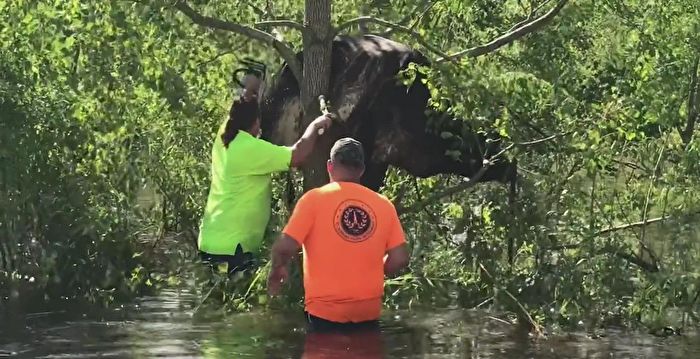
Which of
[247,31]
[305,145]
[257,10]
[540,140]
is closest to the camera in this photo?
[305,145]

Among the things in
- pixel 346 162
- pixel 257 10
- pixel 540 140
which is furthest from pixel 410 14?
pixel 346 162

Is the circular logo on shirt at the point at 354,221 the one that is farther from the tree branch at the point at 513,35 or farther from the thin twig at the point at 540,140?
the tree branch at the point at 513,35

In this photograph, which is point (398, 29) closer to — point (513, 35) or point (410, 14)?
point (410, 14)

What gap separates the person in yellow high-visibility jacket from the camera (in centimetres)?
1015

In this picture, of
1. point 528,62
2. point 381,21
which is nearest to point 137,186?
point 381,21

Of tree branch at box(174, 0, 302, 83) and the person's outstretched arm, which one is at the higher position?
tree branch at box(174, 0, 302, 83)

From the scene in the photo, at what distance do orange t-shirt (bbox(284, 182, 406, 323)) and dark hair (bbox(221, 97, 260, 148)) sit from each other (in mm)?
2326

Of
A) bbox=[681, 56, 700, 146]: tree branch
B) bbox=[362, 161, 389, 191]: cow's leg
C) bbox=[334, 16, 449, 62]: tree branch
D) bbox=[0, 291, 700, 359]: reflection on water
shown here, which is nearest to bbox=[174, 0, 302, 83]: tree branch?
bbox=[334, 16, 449, 62]: tree branch

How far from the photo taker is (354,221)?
26.2 ft

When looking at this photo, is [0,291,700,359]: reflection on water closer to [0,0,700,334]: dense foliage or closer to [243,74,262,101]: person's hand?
[0,0,700,334]: dense foliage

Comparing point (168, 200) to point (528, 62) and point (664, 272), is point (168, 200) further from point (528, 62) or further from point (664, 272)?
point (664, 272)

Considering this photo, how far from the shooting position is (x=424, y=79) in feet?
35.6

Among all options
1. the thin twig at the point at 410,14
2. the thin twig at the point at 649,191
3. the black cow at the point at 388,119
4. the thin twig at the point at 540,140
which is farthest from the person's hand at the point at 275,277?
the thin twig at the point at 410,14

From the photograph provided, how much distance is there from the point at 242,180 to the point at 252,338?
1239 millimetres
